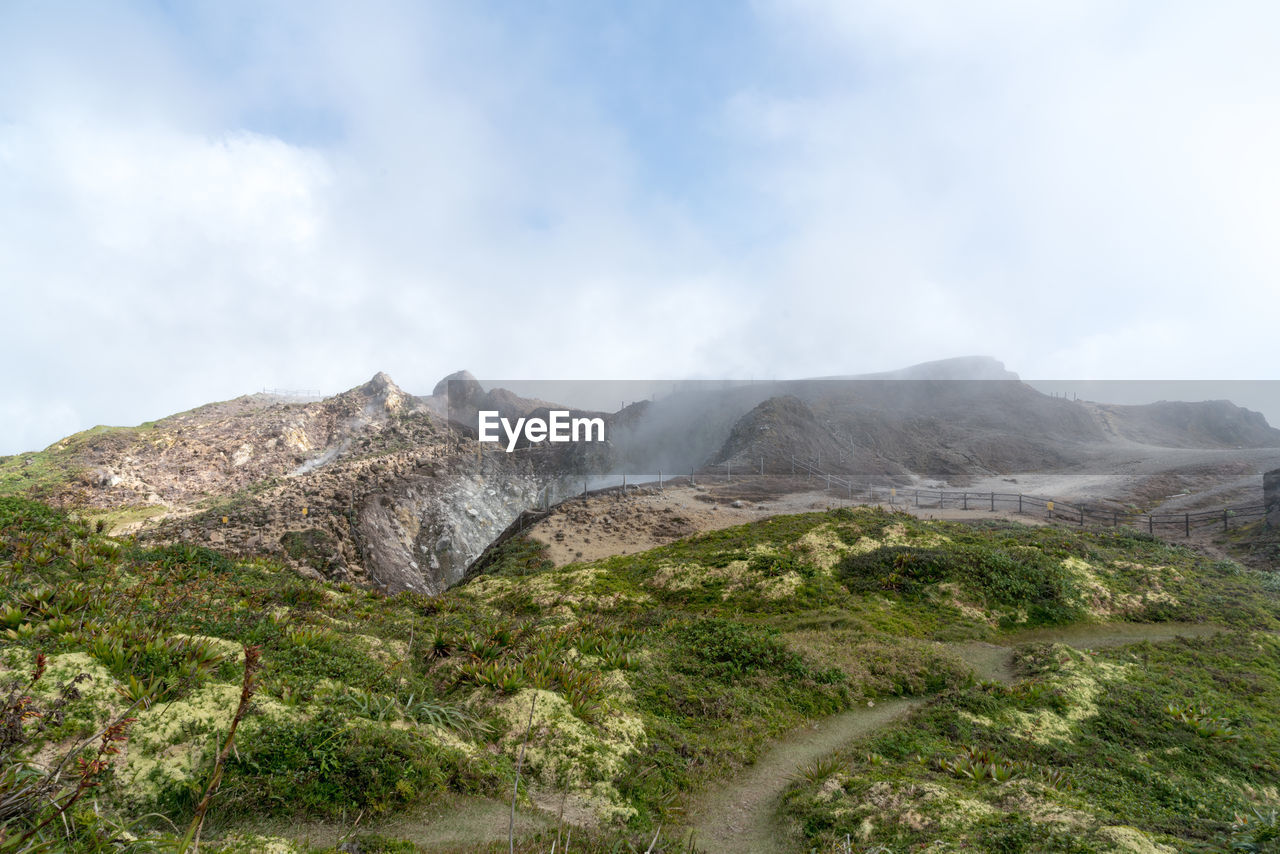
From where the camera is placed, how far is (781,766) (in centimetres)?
878

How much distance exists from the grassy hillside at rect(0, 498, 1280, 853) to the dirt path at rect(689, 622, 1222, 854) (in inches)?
9.9

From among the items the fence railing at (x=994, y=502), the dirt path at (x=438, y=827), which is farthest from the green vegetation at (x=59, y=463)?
the dirt path at (x=438, y=827)

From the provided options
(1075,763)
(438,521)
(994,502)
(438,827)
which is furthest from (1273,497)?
(438,521)

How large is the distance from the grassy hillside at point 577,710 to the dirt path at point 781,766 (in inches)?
9.9

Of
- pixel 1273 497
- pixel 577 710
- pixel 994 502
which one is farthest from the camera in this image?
pixel 994 502

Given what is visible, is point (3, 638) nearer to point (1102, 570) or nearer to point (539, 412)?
point (1102, 570)

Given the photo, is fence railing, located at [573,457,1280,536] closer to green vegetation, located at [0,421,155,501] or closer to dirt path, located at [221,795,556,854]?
green vegetation, located at [0,421,155,501]

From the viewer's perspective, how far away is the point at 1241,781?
835cm

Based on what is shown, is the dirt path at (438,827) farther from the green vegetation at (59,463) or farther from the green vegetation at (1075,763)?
the green vegetation at (59,463)

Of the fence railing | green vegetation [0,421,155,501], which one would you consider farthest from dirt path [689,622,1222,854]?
green vegetation [0,421,155,501]

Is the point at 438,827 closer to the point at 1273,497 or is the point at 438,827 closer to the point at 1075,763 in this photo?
the point at 1075,763

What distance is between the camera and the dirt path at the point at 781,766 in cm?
693

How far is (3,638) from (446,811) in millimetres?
5753

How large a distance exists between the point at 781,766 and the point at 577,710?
322cm
